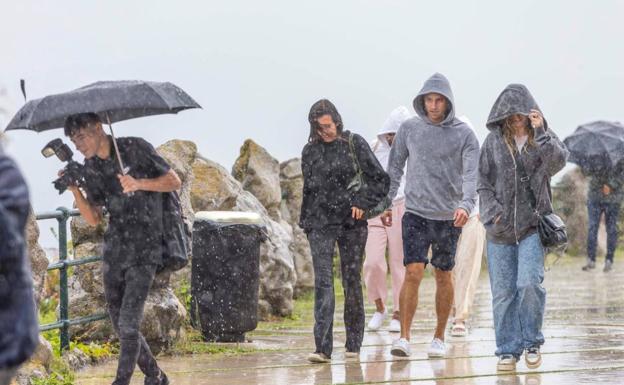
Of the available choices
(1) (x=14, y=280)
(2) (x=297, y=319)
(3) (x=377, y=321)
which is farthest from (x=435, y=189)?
(1) (x=14, y=280)

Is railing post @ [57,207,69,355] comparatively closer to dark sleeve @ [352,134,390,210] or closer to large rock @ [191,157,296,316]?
dark sleeve @ [352,134,390,210]

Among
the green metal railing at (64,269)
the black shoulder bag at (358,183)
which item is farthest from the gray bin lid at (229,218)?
the black shoulder bag at (358,183)

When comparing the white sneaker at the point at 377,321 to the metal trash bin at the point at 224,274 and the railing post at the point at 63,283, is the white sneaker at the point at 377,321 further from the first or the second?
the railing post at the point at 63,283

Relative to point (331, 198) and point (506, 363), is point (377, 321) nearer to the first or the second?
point (331, 198)

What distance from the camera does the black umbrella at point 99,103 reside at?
25.6ft

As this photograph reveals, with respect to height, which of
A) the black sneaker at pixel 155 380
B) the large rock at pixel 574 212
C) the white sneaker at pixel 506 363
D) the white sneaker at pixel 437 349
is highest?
the black sneaker at pixel 155 380

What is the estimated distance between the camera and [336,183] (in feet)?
34.5

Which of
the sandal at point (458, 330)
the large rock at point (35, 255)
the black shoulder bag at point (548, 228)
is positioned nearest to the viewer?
the large rock at point (35, 255)

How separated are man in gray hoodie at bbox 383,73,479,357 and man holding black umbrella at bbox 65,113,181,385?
9.75 ft

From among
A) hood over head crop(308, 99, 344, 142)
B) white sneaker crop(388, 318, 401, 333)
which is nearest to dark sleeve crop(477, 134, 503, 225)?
hood over head crop(308, 99, 344, 142)

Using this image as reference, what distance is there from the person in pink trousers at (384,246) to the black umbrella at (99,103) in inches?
196

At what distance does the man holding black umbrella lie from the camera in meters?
8.01

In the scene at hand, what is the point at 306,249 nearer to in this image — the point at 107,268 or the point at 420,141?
the point at 420,141

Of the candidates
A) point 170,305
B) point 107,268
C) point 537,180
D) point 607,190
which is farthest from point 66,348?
point 607,190
